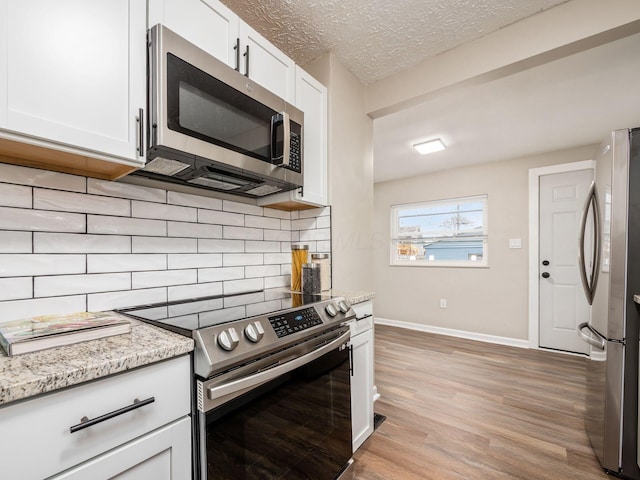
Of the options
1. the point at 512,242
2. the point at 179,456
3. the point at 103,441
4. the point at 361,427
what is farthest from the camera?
the point at 512,242

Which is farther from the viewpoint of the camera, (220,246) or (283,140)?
(220,246)

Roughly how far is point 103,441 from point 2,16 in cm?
107

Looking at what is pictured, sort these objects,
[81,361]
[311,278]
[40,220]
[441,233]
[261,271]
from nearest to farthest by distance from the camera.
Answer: [81,361]
[40,220]
[311,278]
[261,271]
[441,233]

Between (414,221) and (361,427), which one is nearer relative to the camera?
(361,427)

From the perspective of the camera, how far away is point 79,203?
1.17 meters

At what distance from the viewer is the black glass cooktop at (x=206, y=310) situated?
99cm

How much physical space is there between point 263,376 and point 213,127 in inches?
36.7

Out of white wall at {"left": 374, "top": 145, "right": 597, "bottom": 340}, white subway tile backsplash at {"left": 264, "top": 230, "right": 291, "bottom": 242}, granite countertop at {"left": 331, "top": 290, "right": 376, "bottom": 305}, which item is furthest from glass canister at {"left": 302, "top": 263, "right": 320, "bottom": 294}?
white wall at {"left": 374, "top": 145, "right": 597, "bottom": 340}

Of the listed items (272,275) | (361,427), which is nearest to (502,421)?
(361,427)

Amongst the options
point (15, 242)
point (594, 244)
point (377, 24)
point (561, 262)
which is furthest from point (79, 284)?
point (561, 262)

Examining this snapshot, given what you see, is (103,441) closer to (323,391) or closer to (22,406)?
(22,406)

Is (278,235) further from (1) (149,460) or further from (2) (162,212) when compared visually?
(1) (149,460)

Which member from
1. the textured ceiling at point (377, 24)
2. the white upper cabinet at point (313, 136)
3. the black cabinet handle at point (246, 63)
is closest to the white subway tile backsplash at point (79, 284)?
the white upper cabinet at point (313, 136)

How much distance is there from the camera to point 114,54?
0.98 m
